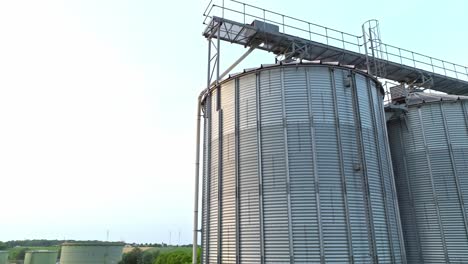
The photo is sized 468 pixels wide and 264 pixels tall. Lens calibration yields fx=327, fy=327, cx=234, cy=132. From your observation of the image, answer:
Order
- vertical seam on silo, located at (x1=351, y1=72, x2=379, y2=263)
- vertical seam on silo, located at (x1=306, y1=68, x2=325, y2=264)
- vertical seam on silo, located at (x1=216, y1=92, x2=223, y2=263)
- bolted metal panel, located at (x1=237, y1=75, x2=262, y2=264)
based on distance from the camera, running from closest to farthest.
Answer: vertical seam on silo, located at (x1=306, y1=68, x2=325, y2=264)
vertical seam on silo, located at (x1=351, y1=72, x2=379, y2=263)
bolted metal panel, located at (x1=237, y1=75, x2=262, y2=264)
vertical seam on silo, located at (x1=216, y1=92, x2=223, y2=263)

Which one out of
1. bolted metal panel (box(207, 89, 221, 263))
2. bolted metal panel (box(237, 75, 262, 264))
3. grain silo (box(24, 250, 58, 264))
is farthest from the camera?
grain silo (box(24, 250, 58, 264))

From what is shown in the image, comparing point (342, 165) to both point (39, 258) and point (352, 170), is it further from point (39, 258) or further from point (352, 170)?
point (39, 258)

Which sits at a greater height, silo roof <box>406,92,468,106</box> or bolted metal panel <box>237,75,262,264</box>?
silo roof <box>406,92,468,106</box>

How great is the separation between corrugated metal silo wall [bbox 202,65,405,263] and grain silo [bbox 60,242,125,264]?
57.9 metres

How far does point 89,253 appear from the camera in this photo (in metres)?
65.9

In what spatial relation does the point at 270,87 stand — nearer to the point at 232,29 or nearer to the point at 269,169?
the point at 269,169

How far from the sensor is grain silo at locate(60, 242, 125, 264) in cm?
6544

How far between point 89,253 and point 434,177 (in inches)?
2547

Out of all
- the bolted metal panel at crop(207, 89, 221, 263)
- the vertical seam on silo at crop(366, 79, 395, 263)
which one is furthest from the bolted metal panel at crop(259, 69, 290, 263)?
the vertical seam on silo at crop(366, 79, 395, 263)

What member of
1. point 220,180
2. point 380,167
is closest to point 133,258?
point 220,180

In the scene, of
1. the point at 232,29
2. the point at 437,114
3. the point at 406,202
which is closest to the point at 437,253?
the point at 406,202

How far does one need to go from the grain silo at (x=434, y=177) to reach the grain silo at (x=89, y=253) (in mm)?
61761

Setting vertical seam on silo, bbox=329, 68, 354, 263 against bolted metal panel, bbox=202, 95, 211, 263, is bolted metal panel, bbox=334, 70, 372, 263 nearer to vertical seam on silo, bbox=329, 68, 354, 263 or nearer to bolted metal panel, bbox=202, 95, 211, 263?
vertical seam on silo, bbox=329, 68, 354, 263

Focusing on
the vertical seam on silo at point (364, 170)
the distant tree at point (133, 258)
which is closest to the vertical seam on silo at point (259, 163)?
the vertical seam on silo at point (364, 170)
